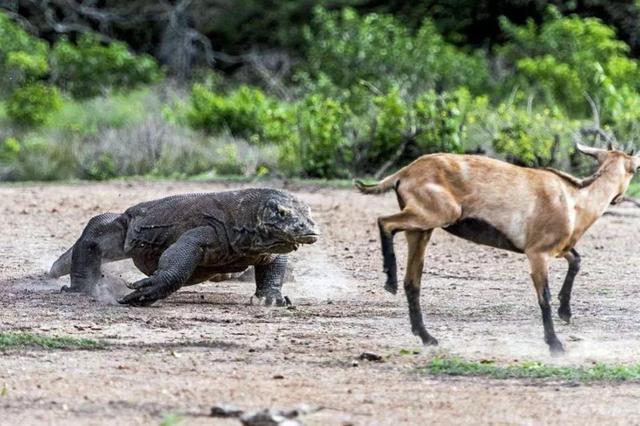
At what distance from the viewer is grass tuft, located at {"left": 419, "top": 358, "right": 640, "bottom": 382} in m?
8.73

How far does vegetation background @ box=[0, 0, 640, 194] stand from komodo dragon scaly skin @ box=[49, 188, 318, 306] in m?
8.22

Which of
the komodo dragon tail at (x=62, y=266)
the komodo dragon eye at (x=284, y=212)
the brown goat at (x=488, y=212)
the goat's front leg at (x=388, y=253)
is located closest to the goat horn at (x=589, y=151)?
the brown goat at (x=488, y=212)

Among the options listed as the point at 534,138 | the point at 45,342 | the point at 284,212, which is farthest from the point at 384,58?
the point at 45,342

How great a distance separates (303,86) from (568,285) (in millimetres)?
19343

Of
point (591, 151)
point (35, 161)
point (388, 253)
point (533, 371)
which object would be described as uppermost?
point (591, 151)

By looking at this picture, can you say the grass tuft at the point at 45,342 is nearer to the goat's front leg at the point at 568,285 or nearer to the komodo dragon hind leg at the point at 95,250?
the komodo dragon hind leg at the point at 95,250

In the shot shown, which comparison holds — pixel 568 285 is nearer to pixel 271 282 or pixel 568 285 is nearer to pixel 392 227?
pixel 392 227

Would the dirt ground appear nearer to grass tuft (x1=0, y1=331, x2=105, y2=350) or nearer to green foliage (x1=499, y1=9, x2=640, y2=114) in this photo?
grass tuft (x1=0, y1=331, x2=105, y2=350)

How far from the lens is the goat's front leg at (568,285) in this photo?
1025 centimetres

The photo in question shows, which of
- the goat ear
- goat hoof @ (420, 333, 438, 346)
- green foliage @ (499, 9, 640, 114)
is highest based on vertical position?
the goat ear

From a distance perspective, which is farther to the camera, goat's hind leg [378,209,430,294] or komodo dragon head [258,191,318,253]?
komodo dragon head [258,191,318,253]

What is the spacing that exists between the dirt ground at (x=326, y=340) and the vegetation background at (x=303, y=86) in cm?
593

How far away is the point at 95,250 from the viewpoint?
40.0 feet

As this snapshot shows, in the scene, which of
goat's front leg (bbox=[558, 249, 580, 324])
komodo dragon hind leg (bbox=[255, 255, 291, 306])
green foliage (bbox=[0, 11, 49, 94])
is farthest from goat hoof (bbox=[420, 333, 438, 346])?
green foliage (bbox=[0, 11, 49, 94])
